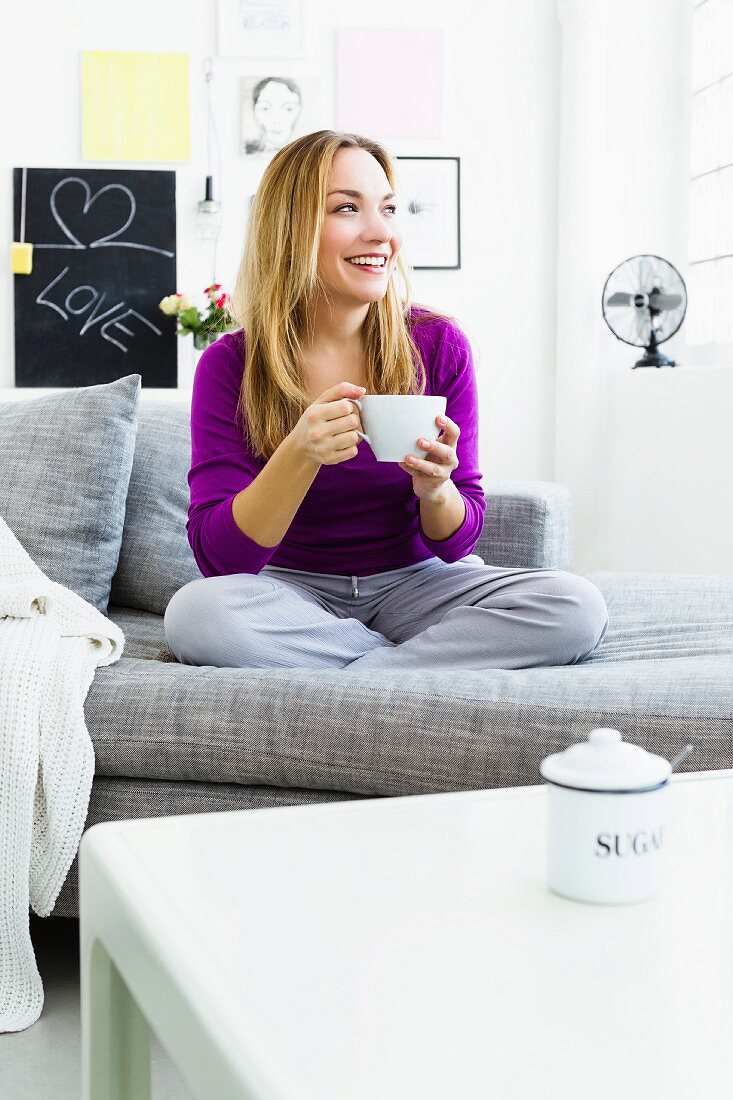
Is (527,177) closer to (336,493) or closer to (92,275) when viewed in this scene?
(92,275)

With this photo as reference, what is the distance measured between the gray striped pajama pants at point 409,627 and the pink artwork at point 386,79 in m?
2.36

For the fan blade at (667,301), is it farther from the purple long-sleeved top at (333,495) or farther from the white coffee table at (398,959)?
the white coffee table at (398,959)

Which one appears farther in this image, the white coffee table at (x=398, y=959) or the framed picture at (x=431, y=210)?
the framed picture at (x=431, y=210)

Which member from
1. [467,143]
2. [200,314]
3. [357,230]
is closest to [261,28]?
[467,143]

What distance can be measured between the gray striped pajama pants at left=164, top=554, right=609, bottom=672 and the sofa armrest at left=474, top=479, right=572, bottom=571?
0.40m

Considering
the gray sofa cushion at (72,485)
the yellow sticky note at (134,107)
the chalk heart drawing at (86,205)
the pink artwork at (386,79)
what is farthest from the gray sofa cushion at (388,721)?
the pink artwork at (386,79)

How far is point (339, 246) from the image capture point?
1.83 m

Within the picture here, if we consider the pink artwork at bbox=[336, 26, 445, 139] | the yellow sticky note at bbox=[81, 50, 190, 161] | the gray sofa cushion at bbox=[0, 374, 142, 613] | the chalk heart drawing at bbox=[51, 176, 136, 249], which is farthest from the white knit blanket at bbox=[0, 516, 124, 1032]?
the pink artwork at bbox=[336, 26, 445, 139]

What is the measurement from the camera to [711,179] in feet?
12.0

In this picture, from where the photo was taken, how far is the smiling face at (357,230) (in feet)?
6.00

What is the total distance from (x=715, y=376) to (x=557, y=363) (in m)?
0.78

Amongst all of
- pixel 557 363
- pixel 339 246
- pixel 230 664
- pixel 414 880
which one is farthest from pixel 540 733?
pixel 557 363

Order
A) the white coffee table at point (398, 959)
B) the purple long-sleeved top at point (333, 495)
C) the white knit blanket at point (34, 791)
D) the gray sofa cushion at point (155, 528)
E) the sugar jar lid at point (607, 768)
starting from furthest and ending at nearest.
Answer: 1. the gray sofa cushion at point (155, 528)
2. the purple long-sleeved top at point (333, 495)
3. the white knit blanket at point (34, 791)
4. the sugar jar lid at point (607, 768)
5. the white coffee table at point (398, 959)

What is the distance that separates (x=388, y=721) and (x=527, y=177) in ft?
9.27
